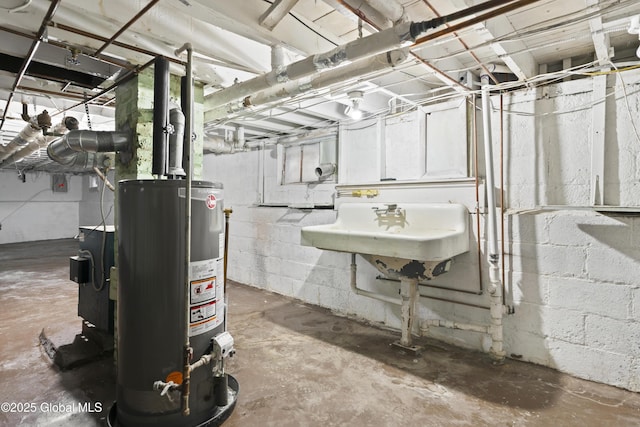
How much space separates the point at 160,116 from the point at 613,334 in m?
2.97

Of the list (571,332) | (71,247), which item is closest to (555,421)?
(571,332)

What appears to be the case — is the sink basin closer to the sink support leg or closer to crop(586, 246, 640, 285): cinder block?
the sink support leg

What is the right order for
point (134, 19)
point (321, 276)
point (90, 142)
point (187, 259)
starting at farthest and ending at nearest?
point (321, 276) < point (90, 142) < point (187, 259) < point (134, 19)

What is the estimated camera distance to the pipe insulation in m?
1.32

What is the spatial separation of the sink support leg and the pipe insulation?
163 centimetres

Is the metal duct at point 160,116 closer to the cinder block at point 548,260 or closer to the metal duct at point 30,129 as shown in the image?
the metal duct at point 30,129

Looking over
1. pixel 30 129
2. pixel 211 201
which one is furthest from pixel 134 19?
pixel 30 129

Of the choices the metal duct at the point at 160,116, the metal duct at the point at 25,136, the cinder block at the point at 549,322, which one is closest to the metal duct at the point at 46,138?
the metal duct at the point at 25,136

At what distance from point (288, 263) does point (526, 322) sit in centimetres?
244

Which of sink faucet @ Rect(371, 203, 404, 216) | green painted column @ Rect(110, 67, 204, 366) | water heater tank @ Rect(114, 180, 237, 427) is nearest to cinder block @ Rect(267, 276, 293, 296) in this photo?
sink faucet @ Rect(371, 203, 404, 216)

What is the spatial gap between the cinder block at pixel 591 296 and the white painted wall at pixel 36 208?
1144 cm

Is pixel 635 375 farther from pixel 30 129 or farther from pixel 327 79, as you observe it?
pixel 30 129

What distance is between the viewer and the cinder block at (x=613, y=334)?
6.56 feet

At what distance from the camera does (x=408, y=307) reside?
8.30ft
